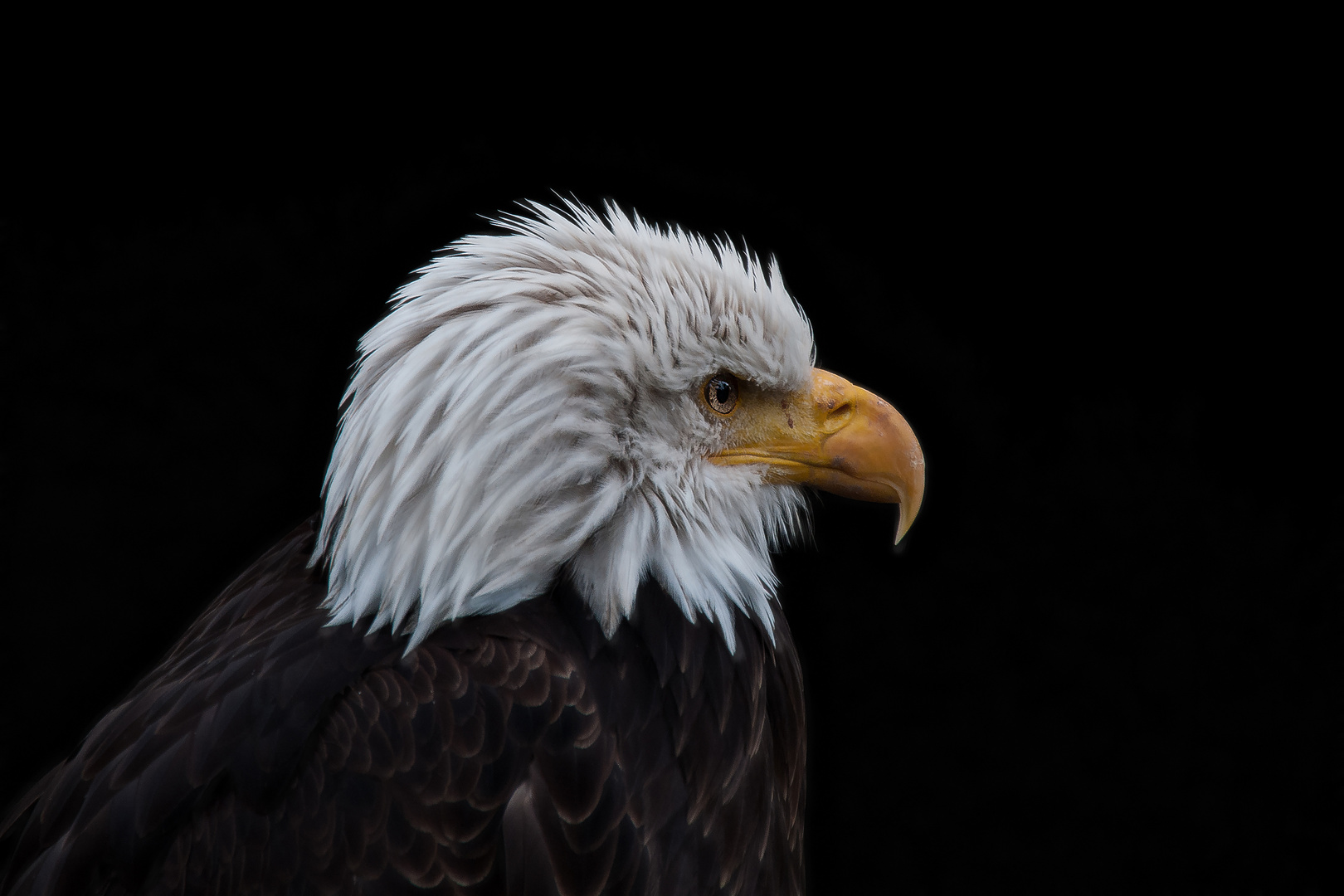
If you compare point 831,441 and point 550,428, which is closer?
point 550,428

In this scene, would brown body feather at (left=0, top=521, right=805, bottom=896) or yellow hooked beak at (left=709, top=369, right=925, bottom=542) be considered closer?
brown body feather at (left=0, top=521, right=805, bottom=896)

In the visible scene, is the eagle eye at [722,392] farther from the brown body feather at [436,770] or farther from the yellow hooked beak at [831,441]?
the brown body feather at [436,770]

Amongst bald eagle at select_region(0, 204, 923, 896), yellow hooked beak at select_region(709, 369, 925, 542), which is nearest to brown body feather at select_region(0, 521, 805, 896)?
bald eagle at select_region(0, 204, 923, 896)

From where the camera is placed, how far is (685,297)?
5.84 feet

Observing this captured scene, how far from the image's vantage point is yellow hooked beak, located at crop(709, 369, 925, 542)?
190 centimetres

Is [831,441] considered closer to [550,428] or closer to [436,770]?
[550,428]

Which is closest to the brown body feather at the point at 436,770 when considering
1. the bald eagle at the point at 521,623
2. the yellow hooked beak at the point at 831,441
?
the bald eagle at the point at 521,623

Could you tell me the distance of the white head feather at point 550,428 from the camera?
1.72 meters

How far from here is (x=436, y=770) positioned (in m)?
1.63

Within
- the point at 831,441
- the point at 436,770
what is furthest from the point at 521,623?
the point at 831,441

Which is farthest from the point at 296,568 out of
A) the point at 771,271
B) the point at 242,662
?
the point at 771,271

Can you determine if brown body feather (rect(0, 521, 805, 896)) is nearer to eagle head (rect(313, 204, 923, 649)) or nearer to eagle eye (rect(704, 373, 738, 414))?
eagle head (rect(313, 204, 923, 649))

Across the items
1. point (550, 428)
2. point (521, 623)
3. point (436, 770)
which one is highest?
point (550, 428)

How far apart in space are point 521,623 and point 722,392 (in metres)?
0.52
